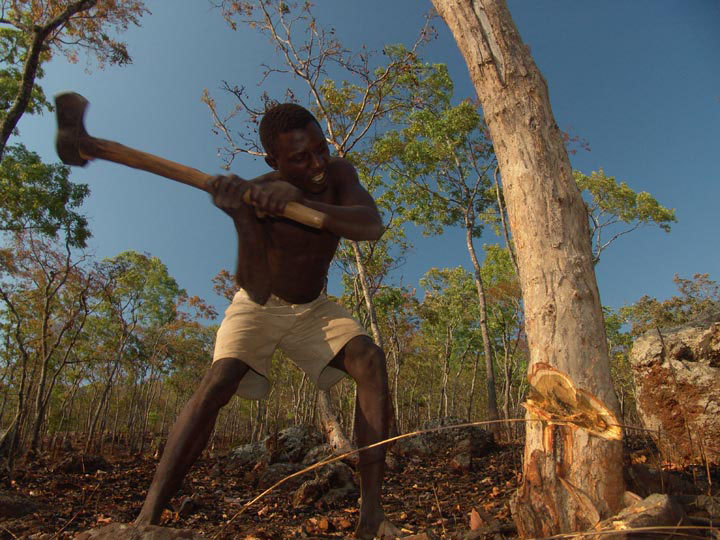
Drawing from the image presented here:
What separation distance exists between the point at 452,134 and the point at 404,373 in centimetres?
1695

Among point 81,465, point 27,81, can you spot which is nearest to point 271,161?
point 81,465

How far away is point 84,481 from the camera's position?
575 centimetres

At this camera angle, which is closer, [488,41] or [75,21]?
[488,41]

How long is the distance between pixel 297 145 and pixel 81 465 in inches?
272

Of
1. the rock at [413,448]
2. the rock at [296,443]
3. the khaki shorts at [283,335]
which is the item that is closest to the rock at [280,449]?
the rock at [296,443]

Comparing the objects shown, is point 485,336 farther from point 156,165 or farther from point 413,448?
point 156,165

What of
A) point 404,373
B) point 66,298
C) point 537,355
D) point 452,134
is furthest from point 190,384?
point 537,355

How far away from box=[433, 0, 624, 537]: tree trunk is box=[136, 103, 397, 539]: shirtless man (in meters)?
0.68

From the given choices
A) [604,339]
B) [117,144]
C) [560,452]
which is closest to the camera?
[560,452]

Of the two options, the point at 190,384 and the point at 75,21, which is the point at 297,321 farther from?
the point at 190,384

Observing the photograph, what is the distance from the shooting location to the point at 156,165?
210 cm

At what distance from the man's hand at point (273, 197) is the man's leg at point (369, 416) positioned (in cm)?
75

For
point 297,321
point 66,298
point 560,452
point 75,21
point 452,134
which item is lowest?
point 560,452

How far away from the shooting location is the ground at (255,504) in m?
2.47
